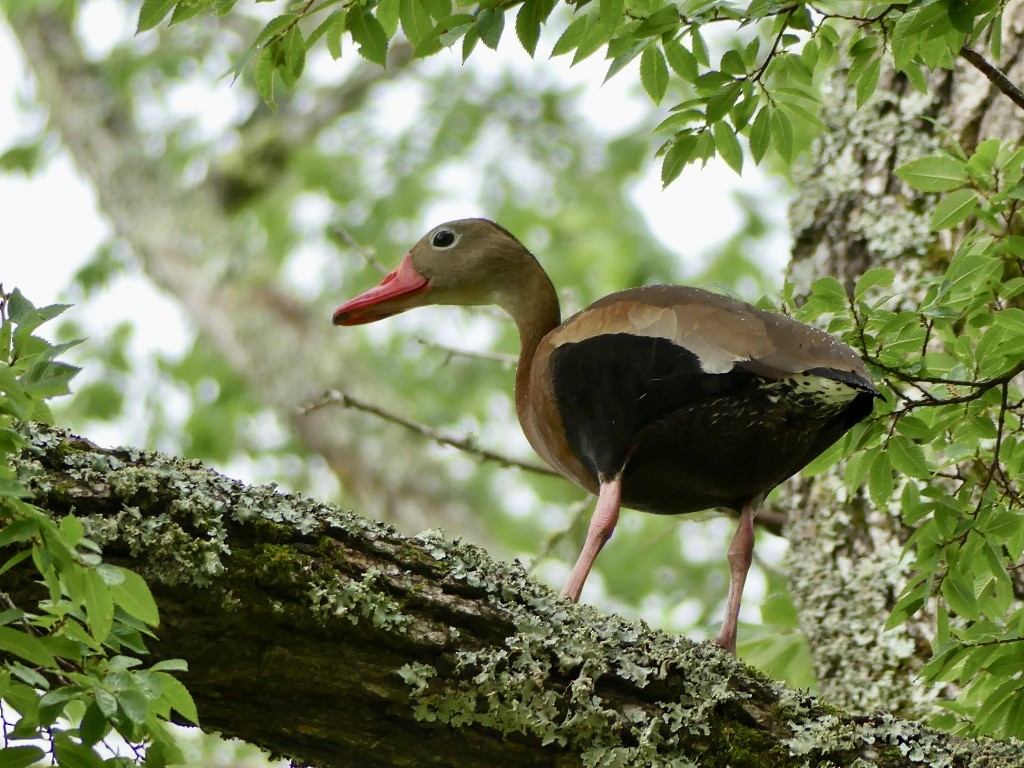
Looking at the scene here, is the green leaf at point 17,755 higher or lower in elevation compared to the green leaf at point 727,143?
lower

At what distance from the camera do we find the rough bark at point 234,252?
7.81m

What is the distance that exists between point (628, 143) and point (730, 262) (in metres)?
1.49

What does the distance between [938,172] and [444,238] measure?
5.15 ft

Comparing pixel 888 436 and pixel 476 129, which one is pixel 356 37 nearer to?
pixel 888 436

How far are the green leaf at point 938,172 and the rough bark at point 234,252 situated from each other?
4820 mm

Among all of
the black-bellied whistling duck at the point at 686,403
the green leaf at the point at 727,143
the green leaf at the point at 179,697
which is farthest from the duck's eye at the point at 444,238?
the green leaf at the point at 179,697

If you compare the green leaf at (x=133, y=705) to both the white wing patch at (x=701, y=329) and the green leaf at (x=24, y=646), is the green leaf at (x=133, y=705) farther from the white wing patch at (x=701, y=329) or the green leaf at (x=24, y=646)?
the white wing patch at (x=701, y=329)

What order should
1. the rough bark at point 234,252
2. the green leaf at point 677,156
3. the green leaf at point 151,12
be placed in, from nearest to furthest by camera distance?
the green leaf at point 151,12, the green leaf at point 677,156, the rough bark at point 234,252

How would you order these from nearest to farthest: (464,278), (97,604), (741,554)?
1. (97,604)
2. (741,554)
3. (464,278)

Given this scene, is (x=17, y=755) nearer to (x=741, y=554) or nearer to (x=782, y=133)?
(x=741, y=554)

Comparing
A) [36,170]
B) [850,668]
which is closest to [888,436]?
[850,668]

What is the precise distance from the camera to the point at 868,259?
445 cm

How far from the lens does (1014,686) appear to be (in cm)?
257

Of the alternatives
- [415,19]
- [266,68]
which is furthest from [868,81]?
[266,68]
